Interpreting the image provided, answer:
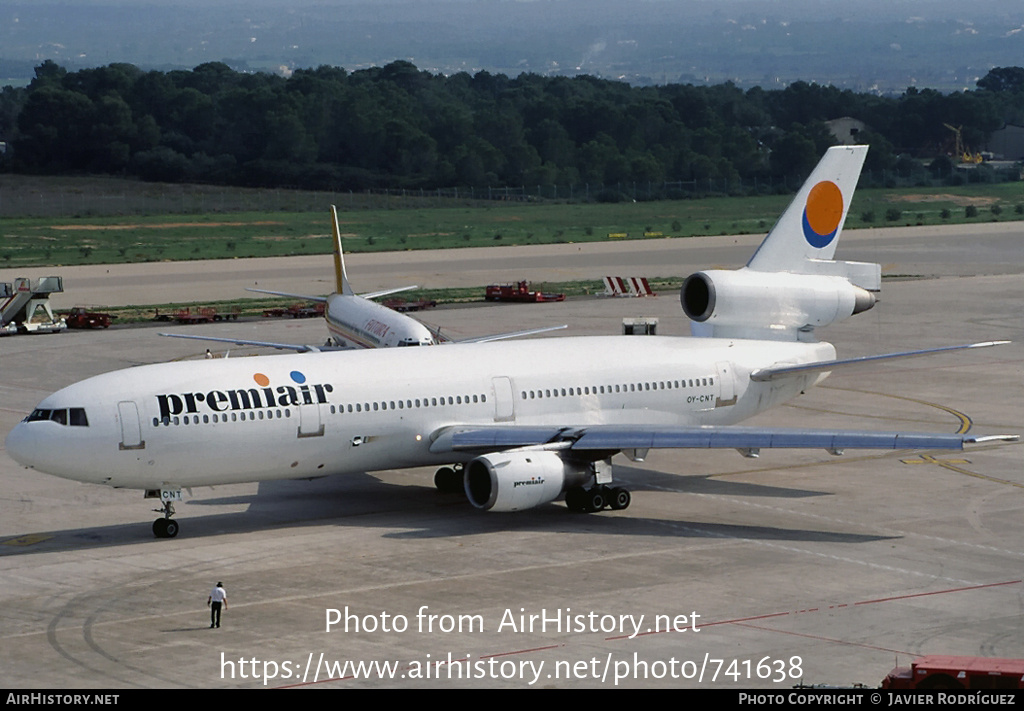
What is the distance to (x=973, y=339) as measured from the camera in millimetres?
73062

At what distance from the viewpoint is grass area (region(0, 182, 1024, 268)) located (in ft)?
417

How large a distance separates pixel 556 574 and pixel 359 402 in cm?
862

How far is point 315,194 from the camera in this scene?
176 meters

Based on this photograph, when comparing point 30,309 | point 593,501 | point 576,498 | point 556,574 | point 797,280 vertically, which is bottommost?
point 556,574

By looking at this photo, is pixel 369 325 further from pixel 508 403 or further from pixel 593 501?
pixel 593 501

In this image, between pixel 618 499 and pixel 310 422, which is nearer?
pixel 310 422

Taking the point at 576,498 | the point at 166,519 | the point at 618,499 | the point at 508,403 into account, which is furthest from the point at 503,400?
the point at 166,519

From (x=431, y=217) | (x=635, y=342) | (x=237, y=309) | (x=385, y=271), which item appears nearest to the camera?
(x=635, y=342)

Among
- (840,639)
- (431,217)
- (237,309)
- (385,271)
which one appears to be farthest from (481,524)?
(431,217)

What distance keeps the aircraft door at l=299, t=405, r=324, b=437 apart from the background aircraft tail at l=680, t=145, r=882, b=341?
43.8 ft

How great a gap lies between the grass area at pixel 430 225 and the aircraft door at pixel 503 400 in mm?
79797

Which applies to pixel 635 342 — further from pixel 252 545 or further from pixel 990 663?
pixel 990 663

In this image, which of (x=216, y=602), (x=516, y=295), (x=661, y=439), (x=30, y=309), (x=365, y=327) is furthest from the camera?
(x=516, y=295)
